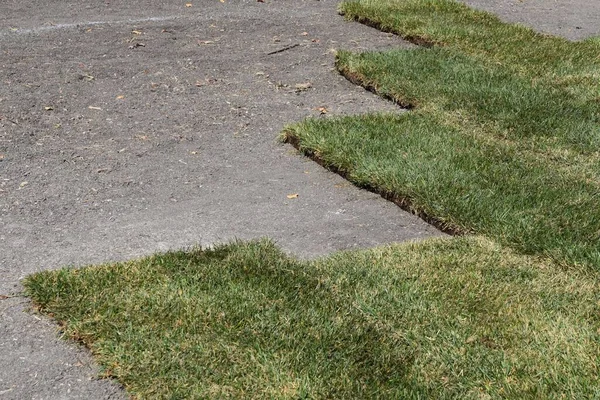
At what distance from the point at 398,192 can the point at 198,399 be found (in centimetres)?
210

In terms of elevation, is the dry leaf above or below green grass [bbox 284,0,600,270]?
below

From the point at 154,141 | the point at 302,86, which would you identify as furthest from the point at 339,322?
the point at 302,86

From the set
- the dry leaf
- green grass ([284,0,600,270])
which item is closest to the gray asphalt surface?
the dry leaf

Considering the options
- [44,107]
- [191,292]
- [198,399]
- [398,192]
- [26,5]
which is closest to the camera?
[198,399]

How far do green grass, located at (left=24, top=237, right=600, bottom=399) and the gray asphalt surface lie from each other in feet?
0.63

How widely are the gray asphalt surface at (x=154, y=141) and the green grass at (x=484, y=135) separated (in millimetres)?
177

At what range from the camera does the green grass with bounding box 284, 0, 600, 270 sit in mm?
4867

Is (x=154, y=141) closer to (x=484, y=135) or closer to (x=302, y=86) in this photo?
(x=302, y=86)

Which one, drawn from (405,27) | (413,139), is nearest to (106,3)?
(405,27)

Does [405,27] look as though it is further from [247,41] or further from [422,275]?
[422,275]

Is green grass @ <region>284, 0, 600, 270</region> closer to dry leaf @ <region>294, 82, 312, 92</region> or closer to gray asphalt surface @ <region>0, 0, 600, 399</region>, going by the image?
gray asphalt surface @ <region>0, 0, 600, 399</region>

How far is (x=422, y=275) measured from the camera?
4.34 meters

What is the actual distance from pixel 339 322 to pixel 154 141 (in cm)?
243

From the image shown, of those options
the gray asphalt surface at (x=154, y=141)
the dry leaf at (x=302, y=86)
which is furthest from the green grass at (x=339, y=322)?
the dry leaf at (x=302, y=86)
